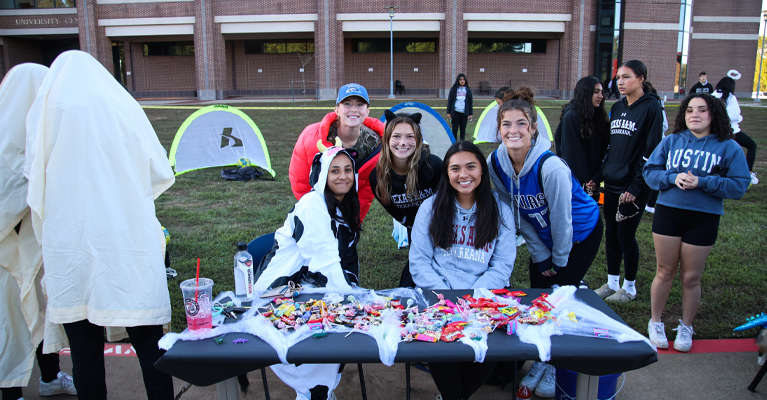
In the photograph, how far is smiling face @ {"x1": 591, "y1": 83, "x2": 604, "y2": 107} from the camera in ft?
13.1

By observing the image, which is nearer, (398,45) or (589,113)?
(589,113)

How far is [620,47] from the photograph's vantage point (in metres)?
30.7

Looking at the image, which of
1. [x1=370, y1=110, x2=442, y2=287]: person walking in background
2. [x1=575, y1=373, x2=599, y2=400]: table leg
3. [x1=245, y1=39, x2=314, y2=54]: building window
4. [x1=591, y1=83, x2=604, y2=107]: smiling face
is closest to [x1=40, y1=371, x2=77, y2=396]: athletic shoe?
[x1=370, y1=110, x2=442, y2=287]: person walking in background

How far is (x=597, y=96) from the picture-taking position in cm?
405

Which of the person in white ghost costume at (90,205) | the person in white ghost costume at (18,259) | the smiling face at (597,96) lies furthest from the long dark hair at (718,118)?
the person in white ghost costume at (18,259)

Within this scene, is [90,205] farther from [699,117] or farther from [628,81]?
[628,81]

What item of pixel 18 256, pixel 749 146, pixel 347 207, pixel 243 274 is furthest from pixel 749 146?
pixel 18 256

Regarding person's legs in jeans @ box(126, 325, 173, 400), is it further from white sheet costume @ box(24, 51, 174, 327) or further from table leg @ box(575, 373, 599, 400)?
table leg @ box(575, 373, 599, 400)

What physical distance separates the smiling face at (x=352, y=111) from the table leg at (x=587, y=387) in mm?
2343

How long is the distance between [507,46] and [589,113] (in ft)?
110

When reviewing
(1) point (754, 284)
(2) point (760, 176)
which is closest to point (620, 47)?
(2) point (760, 176)

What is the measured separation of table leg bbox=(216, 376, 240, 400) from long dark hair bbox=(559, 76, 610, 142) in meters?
3.34

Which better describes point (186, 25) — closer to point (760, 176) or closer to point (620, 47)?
point (620, 47)

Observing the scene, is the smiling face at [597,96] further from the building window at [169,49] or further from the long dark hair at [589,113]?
the building window at [169,49]
